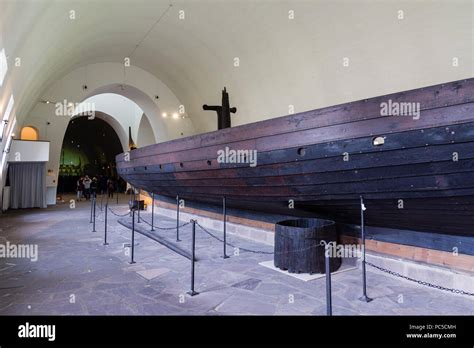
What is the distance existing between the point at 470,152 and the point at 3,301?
393 cm

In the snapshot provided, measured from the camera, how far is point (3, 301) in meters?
2.67

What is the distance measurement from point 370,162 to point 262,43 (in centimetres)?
488

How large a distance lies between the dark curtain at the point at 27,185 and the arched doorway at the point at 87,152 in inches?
419

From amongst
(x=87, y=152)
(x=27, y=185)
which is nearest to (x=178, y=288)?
(x=27, y=185)

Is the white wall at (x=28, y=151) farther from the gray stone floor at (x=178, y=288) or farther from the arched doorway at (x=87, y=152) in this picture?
the arched doorway at (x=87, y=152)

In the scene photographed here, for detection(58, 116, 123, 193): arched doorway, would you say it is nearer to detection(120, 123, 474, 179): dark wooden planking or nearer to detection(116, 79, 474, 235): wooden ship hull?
detection(116, 79, 474, 235): wooden ship hull

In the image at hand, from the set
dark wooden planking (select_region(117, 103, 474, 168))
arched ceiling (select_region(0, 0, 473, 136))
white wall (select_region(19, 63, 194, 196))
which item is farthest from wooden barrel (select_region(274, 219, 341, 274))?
white wall (select_region(19, 63, 194, 196))

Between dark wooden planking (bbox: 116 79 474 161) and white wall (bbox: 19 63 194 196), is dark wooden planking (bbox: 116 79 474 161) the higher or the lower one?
the lower one

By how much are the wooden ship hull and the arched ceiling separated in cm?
238

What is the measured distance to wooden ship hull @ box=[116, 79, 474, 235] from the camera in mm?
2285

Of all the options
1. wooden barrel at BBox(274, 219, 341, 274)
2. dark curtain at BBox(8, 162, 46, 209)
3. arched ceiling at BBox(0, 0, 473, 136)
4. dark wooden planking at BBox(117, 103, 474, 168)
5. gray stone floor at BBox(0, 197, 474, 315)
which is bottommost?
gray stone floor at BBox(0, 197, 474, 315)
